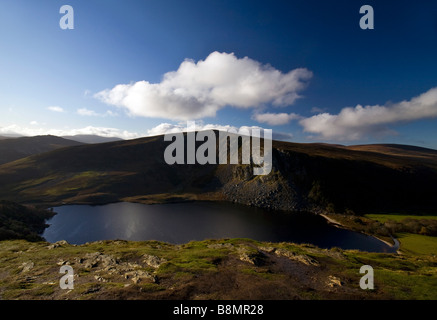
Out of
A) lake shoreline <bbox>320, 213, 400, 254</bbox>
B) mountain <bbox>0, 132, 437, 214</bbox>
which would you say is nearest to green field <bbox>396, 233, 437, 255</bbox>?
lake shoreline <bbox>320, 213, 400, 254</bbox>

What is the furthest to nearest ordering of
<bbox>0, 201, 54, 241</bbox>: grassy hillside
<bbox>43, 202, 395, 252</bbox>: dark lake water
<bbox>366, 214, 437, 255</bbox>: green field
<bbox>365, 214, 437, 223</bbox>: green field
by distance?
<bbox>365, 214, 437, 223</bbox>: green field, <bbox>43, 202, 395, 252</bbox>: dark lake water, <bbox>0, 201, 54, 241</bbox>: grassy hillside, <bbox>366, 214, 437, 255</bbox>: green field

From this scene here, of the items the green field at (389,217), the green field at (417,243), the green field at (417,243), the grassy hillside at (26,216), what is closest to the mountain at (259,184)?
the green field at (389,217)

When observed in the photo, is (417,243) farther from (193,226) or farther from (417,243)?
(193,226)

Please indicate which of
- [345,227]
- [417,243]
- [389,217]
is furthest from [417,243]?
[389,217]

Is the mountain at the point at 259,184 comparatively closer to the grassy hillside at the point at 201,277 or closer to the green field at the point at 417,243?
the green field at the point at 417,243

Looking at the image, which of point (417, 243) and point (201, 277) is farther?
point (417, 243)

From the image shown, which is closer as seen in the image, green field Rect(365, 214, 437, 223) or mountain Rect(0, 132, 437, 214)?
green field Rect(365, 214, 437, 223)

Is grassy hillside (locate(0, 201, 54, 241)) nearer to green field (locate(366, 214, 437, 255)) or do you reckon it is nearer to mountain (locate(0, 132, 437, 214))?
mountain (locate(0, 132, 437, 214))

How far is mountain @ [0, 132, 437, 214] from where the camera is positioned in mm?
114750

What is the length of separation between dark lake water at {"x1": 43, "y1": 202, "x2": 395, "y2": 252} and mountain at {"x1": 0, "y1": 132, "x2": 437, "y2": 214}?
A: 52.3 feet

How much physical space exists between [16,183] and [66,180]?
32199 mm

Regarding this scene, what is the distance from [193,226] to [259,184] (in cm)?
6068

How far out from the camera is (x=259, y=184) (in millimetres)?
130750
